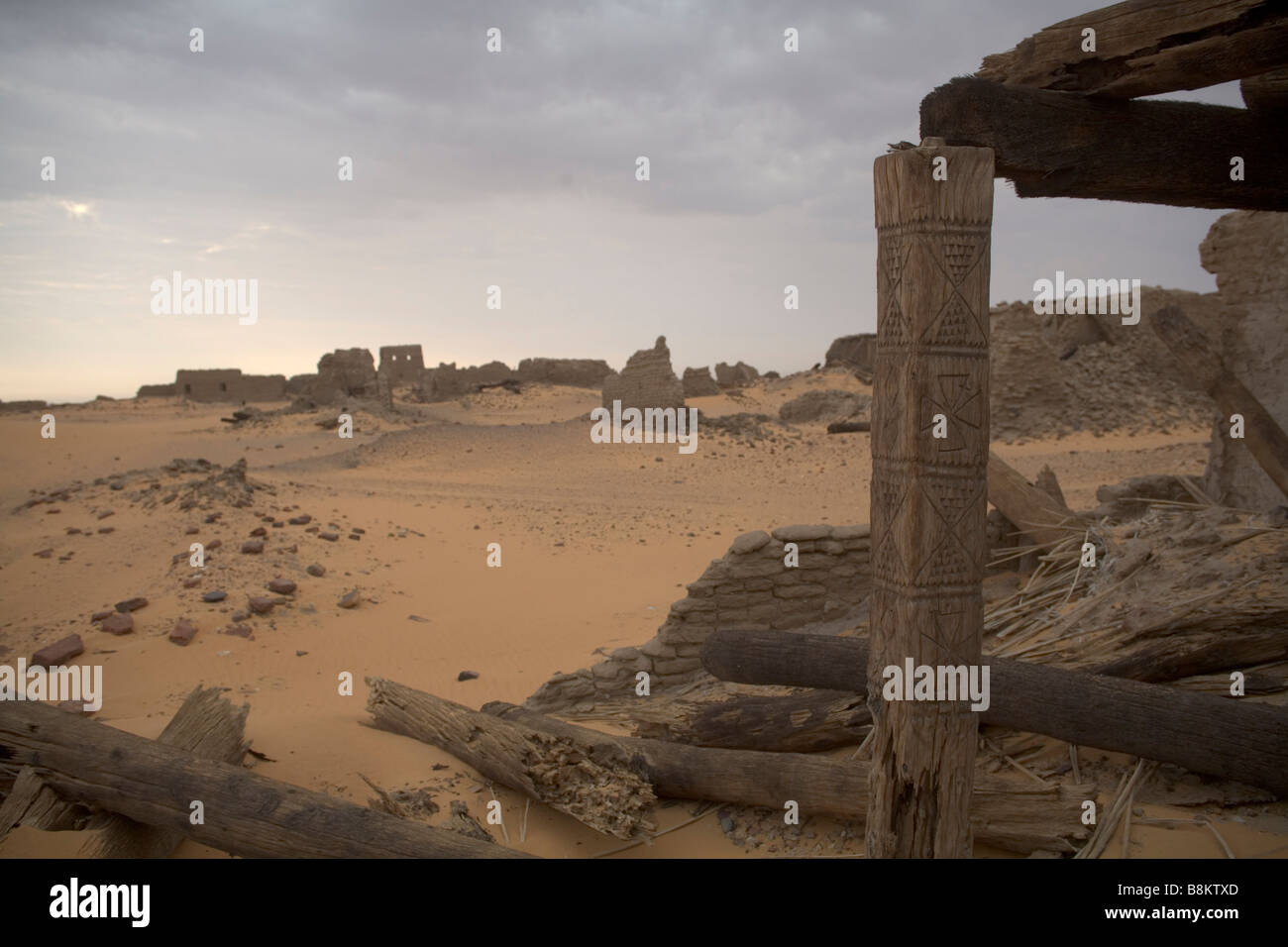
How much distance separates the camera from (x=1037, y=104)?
3662 millimetres

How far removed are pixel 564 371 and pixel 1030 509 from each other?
29141 millimetres

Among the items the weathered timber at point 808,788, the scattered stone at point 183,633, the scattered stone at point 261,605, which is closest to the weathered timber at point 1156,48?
the weathered timber at point 808,788

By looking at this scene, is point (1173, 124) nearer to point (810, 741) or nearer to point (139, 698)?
point (810, 741)

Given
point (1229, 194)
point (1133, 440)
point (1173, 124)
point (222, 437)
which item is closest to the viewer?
point (1173, 124)

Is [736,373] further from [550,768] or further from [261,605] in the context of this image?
[550,768]

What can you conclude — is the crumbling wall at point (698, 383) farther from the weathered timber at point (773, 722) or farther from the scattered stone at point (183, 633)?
the weathered timber at point (773, 722)

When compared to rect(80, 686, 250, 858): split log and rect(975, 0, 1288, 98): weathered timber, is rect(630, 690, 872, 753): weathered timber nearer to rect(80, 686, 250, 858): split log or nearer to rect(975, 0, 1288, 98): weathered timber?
rect(80, 686, 250, 858): split log

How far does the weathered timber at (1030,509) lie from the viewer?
8016 mm

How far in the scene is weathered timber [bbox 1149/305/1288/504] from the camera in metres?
7.06

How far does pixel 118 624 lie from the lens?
9.27m

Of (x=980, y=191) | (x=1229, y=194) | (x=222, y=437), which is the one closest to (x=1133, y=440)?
(x=1229, y=194)

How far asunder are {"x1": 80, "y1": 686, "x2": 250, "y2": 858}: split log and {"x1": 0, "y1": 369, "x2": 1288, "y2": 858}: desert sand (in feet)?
0.47

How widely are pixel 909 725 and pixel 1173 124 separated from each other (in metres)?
3.01

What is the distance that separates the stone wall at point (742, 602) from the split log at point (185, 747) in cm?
254
